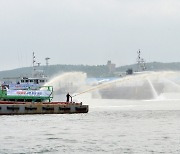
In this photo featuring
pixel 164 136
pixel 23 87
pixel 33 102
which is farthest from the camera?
pixel 23 87

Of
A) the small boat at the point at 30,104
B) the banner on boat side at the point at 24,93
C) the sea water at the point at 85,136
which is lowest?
the sea water at the point at 85,136

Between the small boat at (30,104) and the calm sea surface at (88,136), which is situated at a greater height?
the small boat at (30,104)

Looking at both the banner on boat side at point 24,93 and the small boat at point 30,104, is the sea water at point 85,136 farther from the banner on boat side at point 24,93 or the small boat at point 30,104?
Answer: the banner on boat side at point 24,93

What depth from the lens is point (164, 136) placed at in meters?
58.3

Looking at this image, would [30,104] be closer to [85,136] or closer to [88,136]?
[85,136]

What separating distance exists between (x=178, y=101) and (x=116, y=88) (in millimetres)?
18506

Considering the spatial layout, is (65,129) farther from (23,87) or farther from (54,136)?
(23,87)

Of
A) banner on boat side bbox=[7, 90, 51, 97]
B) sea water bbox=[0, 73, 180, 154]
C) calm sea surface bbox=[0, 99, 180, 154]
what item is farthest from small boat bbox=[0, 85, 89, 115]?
calm sea surface bbox=[0, 99, 180, 154]

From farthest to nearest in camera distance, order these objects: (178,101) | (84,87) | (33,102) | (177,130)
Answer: (178,101) < (84,87) < (33,102) < (177,130)

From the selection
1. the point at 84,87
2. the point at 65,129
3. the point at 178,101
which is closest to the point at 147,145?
the point at 65,129

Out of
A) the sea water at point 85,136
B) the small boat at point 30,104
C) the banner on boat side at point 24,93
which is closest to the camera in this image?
the sea water at point 85,136

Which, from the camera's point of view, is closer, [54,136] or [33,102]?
[54,136]

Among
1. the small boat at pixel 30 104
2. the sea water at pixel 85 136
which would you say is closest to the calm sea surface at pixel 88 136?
the sea water at pixel 85 136

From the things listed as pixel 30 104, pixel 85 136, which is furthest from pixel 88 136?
pixel 30 104
